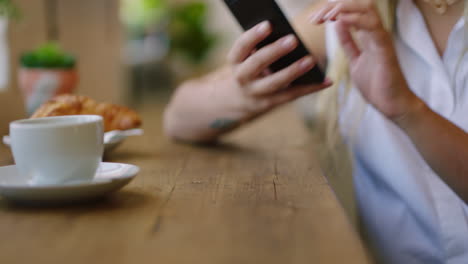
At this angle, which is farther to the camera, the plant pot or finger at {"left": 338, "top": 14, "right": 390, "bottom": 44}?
the plant pot

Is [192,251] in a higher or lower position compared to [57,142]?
lower

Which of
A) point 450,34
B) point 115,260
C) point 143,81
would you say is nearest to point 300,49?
point 450,34

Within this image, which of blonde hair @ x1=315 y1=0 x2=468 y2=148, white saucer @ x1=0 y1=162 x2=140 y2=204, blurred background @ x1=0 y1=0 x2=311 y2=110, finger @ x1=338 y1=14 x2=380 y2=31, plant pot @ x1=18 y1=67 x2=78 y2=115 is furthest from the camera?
blurred background @ x1=0 y1=0 x2=311 y2=110

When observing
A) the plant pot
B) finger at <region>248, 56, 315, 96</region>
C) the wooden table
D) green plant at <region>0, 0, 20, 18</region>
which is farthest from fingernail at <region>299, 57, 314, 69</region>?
green plant at <region>0, 0, 20, 18</region>

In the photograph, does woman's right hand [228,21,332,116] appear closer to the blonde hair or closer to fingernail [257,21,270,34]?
fingernail [257,21,270,34]

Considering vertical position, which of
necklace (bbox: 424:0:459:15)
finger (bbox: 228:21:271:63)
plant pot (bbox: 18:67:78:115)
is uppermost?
plant pot (bbox: 18:67:78:115)

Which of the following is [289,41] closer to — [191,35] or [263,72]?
[263,72]

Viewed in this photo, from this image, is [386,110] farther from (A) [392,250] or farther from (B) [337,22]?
(A) [392,250]

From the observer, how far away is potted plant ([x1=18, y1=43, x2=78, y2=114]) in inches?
49.9

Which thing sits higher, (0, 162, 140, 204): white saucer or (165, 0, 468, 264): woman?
(0, 162, 140, 204): white saucer

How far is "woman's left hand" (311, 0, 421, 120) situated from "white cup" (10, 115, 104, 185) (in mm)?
387

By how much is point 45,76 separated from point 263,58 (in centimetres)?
60

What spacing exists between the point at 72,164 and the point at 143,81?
9.27ft

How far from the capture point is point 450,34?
0.99m
